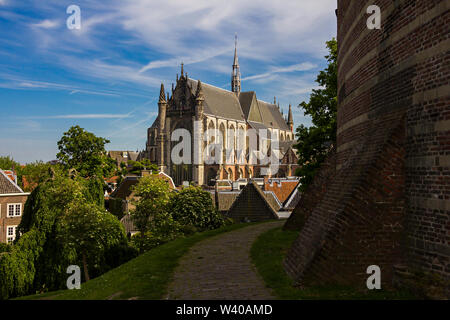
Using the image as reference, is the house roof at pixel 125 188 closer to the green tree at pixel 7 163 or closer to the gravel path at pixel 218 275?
the gravel path at pixel 218 275

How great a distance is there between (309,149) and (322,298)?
1563cm

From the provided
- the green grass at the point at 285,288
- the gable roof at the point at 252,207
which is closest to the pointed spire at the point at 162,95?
the gable roof at the point at 252,207

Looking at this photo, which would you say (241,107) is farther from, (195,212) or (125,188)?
(195,212)

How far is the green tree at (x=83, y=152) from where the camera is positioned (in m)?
41.1

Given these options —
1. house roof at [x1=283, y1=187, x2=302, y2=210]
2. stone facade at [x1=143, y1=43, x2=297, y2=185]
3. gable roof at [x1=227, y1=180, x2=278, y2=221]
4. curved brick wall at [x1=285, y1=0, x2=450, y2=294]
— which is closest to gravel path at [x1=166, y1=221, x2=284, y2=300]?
curved brick wall at [x1=285, y1=0, x2=450, y2=294]

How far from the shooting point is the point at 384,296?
7000 mm

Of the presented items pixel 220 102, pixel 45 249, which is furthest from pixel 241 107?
pixel 45 249

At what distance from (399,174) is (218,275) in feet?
16.5

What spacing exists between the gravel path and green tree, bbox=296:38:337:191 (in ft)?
28.9

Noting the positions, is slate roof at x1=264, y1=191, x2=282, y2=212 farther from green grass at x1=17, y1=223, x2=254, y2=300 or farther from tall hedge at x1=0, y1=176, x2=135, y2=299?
green grass at x1=17, y1=223, x2=254, y2=300

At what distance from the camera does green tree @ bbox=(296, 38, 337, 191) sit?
21375 mm

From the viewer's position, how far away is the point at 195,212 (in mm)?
22547
